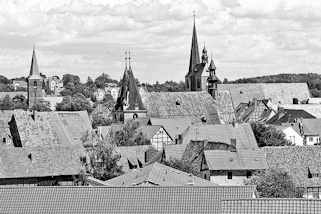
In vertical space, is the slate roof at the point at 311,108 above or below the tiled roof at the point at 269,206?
above

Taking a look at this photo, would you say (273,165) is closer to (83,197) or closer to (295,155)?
(295,155)

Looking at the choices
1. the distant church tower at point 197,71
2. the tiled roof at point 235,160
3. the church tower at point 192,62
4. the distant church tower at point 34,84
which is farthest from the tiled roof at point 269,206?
the distant church tower at point 34,84

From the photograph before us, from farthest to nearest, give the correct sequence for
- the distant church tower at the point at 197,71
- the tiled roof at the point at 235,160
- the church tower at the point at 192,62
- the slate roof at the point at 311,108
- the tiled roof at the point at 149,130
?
the church tower at the point at 192,62 < the slate roof at the point at 311,108 < the distant church tower at the point at 197,71 < the tiled roof at the point at 149,130 < the tiled roof at the point at 235,160

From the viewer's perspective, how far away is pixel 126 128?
9462 centimetres

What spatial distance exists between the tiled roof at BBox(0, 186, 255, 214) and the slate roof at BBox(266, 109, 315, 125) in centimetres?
8094

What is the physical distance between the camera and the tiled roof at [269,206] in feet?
106

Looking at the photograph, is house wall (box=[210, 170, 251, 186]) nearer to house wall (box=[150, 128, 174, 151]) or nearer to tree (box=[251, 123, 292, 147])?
tree (box=[251, 123, 292, 147])

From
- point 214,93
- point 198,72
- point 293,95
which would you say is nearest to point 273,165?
point 214,93

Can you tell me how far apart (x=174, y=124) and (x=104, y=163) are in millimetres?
39027

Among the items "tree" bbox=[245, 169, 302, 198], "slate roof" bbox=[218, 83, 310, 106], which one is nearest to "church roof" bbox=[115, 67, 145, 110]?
"slate roof" bbox=[218, 83, 310, 106]

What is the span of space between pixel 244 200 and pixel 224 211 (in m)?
0.95

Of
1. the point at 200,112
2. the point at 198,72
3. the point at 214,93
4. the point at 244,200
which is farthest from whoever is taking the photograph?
the point at 198,72

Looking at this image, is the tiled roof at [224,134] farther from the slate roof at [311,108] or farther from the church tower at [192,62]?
the church tower at [192,62]

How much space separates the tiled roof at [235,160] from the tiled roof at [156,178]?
8.91 meters
